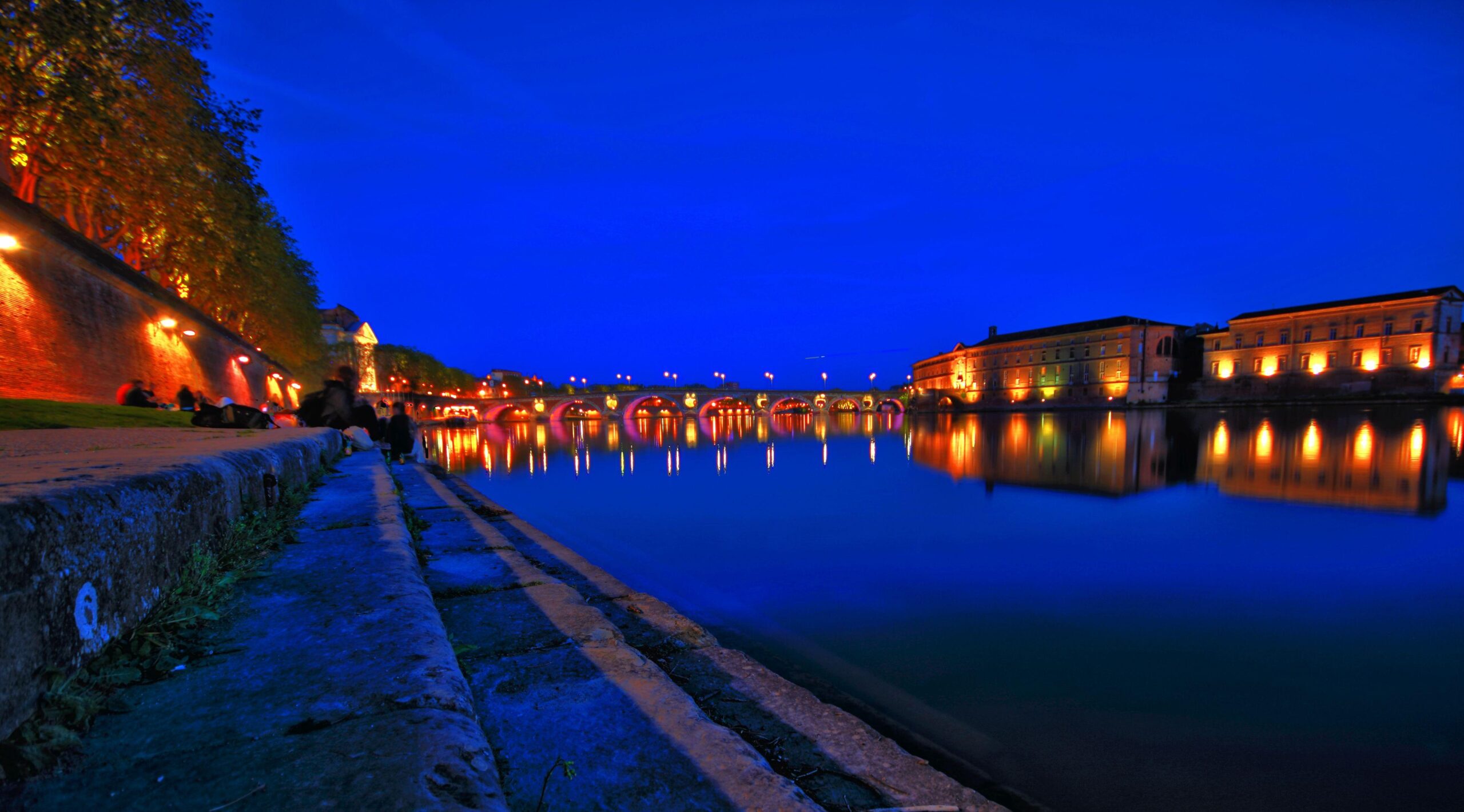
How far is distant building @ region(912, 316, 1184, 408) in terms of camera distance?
6488 cm

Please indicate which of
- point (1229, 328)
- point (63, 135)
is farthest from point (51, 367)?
point (1229, 328)

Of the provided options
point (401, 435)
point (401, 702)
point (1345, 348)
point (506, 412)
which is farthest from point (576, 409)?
point (1345, 348)

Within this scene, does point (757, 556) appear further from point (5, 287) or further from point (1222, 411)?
point (1222, 411)

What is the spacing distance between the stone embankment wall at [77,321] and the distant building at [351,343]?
2332cm

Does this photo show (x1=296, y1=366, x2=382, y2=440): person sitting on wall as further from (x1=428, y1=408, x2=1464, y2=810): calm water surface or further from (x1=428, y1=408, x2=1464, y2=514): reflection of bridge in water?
(x1=428, y1=408, x2=1464, y2=514): reflection of bridge in water

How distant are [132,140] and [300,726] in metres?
18.3

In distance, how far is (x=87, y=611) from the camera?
4.45 ft

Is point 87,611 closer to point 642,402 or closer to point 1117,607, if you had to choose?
point 1117,607

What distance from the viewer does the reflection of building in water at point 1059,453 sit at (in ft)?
49.3

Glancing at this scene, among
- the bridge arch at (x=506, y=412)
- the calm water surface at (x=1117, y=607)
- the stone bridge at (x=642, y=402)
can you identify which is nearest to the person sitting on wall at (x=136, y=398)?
the calm water surface at (x=1117, y=607)

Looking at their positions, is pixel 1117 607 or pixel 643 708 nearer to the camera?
pixel 643 708

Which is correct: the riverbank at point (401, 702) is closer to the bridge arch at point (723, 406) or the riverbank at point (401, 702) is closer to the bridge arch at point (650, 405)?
the bridge arch at point (650, 405)

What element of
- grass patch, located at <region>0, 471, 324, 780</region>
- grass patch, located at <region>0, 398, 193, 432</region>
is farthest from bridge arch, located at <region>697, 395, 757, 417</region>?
grass patch, located at <region>0, 471, 324, 780</region>

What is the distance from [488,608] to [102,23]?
15.7m
